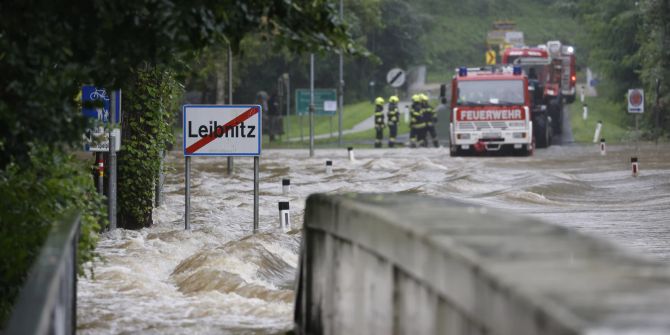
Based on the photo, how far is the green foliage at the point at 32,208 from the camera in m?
10.4

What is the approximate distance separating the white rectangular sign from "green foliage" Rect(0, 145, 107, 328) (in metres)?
8.39

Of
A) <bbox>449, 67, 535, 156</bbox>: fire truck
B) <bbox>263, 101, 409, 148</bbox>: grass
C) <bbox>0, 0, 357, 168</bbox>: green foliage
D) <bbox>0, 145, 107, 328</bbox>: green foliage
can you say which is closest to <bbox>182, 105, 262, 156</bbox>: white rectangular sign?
<bbox>0, 0, 357, 168</bbox>: green foliage

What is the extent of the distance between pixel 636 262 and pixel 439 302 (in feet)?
3.03

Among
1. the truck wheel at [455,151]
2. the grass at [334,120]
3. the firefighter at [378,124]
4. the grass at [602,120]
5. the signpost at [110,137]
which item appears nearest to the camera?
the signpost at [110,137]

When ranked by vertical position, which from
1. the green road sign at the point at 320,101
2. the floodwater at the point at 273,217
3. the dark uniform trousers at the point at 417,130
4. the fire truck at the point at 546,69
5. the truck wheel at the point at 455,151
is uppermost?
the fire truck at the point at 546,69

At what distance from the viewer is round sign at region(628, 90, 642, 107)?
47.7 metres

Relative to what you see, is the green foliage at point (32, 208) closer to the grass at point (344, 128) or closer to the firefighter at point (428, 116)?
the firefighter at point (428, 116)

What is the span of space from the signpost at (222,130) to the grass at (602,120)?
3923 centimetres

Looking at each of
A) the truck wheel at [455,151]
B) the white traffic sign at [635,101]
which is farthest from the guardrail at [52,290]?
the white traffic sign at [635,101]

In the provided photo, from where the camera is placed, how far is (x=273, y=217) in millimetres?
24094

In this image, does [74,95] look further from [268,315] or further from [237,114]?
[237,114]

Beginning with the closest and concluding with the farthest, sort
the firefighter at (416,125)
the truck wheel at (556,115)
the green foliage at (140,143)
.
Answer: the green foliage at (140,143)
the firefighter at (416,125)
the truck wheel at (556,115)

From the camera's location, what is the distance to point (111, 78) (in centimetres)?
1098

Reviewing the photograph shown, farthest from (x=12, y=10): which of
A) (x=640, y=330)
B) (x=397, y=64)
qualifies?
(x=397, y=64)
